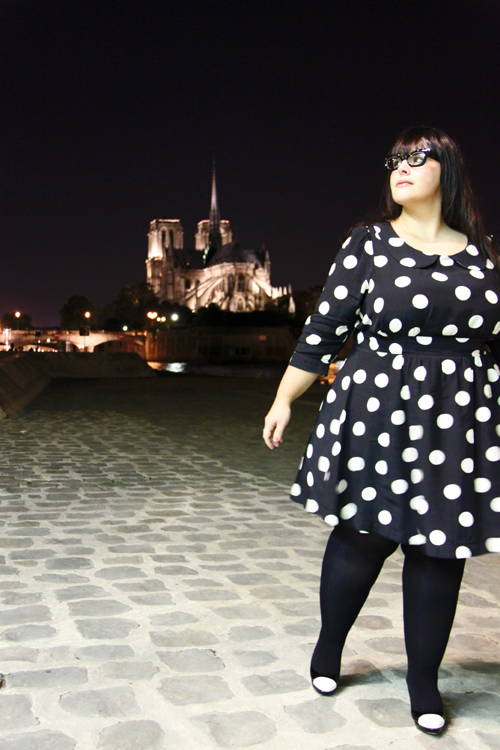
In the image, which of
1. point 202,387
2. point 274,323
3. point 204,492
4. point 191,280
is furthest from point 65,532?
point 191,280

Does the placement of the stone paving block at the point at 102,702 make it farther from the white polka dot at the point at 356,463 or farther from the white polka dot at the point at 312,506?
the white polka dot at the point at 356,463

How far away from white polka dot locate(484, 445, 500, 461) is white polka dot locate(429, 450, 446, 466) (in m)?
0.15

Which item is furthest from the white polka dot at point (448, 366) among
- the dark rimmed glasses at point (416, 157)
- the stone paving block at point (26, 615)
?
the stone paving block at point (26, 615)

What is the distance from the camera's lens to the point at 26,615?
3404mm

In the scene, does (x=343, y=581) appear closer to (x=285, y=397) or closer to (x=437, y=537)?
(x=437, y=537)

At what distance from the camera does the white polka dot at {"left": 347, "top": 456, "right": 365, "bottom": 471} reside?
8.19 feet

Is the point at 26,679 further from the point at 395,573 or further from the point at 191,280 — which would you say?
the point at 191,280

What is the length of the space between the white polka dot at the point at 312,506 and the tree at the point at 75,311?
124 metres

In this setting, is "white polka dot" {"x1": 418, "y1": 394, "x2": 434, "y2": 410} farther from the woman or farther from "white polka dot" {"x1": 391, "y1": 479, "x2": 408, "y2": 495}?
"white polka dot" {"x1": 391, "y1": 479, "x2": 408, "y2": 495}

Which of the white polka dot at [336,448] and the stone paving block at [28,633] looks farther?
the stone paving block at [28,633]

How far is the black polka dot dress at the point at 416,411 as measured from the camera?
241cm

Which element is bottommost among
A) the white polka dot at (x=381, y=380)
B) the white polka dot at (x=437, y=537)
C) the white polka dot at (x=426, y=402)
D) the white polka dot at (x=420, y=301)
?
the white polka dot at (x=437, y=537)

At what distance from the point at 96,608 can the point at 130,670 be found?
2.40ft

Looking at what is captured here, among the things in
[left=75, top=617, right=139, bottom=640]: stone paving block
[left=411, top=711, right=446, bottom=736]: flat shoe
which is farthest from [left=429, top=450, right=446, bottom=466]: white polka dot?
[left=75, top=617, right=139, bottom=640]: stone paving block
